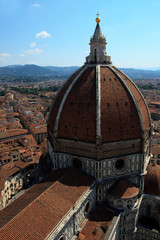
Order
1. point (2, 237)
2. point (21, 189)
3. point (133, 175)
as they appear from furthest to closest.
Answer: point (21, 189) < point (133, 175) < point (2, 237)

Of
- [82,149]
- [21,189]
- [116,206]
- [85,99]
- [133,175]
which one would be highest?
[85,99]

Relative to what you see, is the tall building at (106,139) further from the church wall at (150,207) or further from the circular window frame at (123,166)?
the church wall at (150,207)

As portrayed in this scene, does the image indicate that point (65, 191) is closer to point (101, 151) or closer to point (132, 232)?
point (101, 151)

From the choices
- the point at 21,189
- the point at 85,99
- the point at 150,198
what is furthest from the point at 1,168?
the point at 150,198

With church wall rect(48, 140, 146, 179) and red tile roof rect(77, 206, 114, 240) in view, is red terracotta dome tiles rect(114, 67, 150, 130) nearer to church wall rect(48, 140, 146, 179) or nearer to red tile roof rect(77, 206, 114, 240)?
church wall rect(48, 140, 146, 179)

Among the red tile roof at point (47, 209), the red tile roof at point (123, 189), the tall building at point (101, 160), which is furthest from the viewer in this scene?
the red tile roof at point (123, 189)

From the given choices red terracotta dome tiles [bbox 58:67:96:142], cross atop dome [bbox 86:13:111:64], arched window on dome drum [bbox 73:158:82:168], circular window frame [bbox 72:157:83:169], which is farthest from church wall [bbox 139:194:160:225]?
cross atop dome [bbox 86:13:111:64]

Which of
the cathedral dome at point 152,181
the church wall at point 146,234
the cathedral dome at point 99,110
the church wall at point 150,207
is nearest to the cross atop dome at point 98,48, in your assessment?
the cathedral dome at point 99,110
